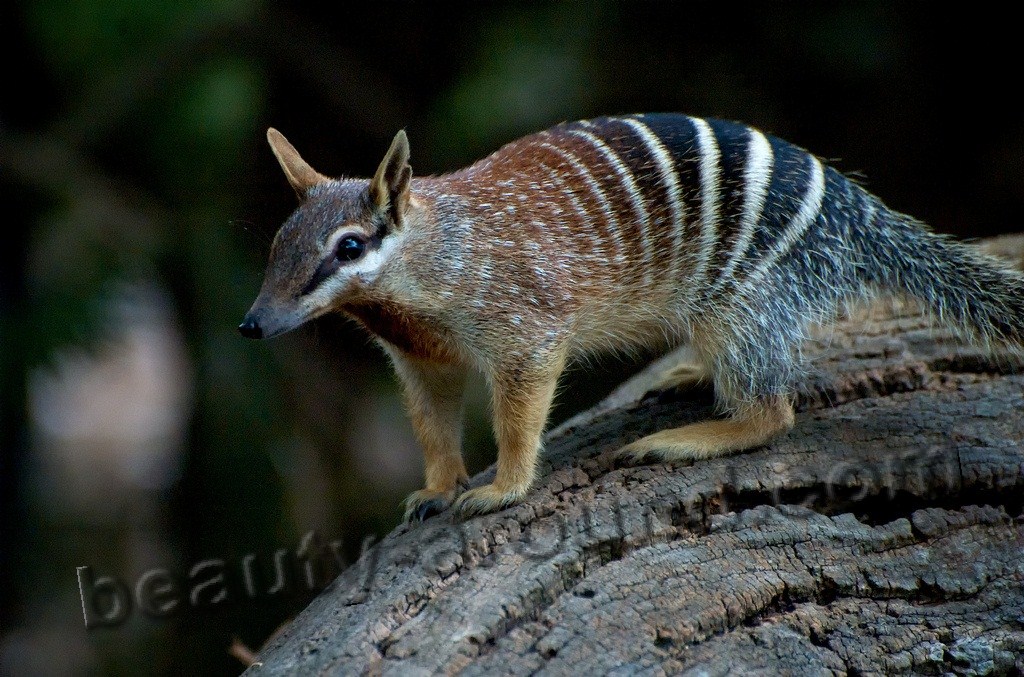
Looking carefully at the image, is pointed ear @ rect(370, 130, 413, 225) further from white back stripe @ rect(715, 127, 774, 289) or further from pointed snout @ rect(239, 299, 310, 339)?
white back stripe @ rect(715, 127, 774, 289)

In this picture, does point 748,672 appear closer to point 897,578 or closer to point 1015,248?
point 897,578

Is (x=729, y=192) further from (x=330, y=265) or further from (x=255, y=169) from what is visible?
(x=255, y=169)

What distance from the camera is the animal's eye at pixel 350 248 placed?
245 centimetres

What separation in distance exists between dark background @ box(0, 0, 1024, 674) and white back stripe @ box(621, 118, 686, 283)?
1133mm

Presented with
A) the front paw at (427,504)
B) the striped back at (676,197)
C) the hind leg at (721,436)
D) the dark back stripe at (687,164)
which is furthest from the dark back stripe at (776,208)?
the front paw at (427,504)

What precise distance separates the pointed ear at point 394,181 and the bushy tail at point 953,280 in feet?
4.58

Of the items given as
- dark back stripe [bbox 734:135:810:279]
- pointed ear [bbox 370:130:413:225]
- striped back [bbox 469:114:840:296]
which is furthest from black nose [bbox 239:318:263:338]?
dark back stripe [bbox 734:135:810:279]

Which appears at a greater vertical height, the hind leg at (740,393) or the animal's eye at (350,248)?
the animal's eye at (350,248)

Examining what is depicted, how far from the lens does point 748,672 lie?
6.79 ft

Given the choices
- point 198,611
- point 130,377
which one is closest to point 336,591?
point 198,611

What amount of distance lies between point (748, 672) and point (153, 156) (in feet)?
9.94

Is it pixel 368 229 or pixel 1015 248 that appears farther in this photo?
pixel 1015 248

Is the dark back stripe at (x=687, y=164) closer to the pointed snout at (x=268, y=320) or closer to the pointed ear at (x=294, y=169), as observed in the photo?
the pointed ear at (x=294, y=169)

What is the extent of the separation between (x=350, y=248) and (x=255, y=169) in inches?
87.3
